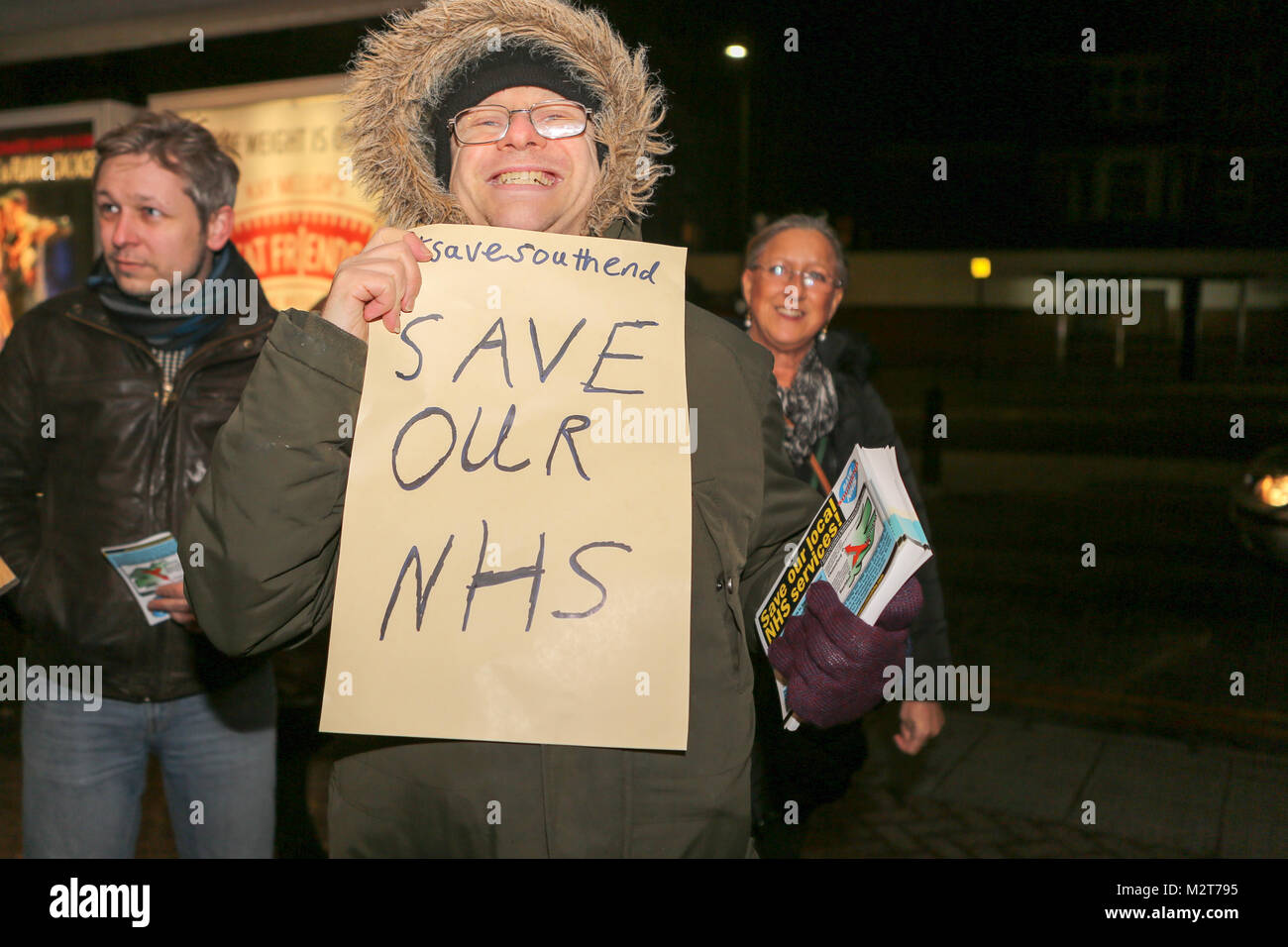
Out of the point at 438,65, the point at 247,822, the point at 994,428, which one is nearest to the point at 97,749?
the point at 247,822

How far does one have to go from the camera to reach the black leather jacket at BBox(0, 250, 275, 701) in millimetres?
2428

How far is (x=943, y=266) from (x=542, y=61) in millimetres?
31702

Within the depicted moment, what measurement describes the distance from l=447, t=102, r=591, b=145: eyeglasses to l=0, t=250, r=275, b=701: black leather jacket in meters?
1.09

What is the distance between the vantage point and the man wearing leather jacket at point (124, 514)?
241 centimetres

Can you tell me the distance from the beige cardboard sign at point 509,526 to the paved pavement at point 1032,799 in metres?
2.88

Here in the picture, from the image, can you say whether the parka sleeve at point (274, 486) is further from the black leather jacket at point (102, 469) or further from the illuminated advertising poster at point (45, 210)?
the illuminated advertising poster at point (45, 210)

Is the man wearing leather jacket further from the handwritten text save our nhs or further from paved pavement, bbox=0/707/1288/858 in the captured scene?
paved pavement, bbox=0/707/1288/858

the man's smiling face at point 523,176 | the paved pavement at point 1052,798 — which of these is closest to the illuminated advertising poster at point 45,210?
the man's smiling face at point 523,176

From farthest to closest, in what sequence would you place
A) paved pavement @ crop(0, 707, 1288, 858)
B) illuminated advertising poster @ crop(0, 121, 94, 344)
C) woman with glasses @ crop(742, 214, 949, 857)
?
illuminated advertising poster @ crop(0, 121, 94, 344) < paved pavement @ crop(0, 707, 1288, 858) < woman with glasses @ crop(742, 214, 949, 857)

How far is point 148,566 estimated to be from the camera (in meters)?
2.39

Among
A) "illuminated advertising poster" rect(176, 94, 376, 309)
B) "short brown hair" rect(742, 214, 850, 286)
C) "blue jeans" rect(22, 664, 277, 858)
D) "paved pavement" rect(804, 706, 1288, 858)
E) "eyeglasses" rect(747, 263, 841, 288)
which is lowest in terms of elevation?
"paved pavement" rect(804, 706, 1288, 858)

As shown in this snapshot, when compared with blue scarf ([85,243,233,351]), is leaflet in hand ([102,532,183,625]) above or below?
below

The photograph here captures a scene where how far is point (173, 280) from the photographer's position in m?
2.53

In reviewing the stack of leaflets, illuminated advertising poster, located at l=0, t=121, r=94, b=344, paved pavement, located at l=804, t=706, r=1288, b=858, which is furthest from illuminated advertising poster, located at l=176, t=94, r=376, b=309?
the stack of leaflets
